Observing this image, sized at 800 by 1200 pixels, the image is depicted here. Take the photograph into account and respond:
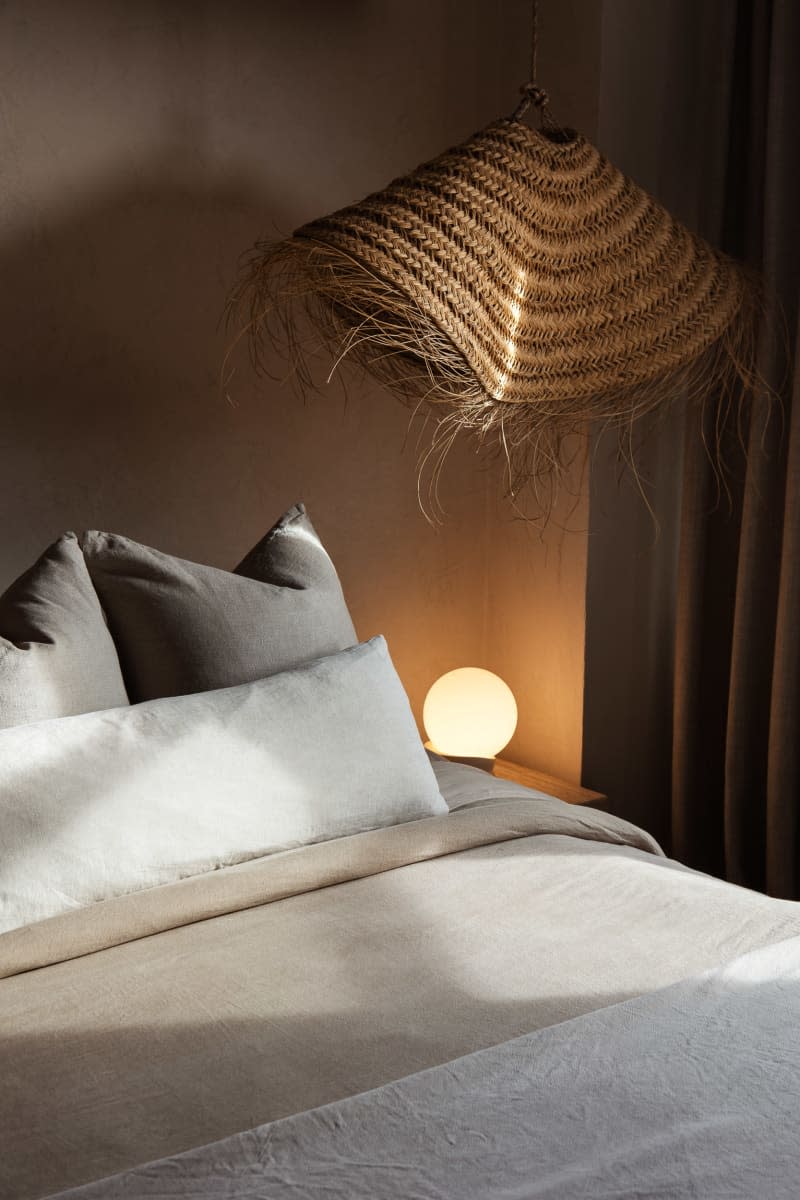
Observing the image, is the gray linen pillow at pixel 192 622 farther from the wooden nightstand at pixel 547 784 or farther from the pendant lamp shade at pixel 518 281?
the wooden nightstand at pixel 547 784

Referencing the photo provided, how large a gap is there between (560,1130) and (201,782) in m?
0.73

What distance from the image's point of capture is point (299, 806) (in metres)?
1.72

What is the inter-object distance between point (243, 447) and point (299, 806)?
113 centimetres

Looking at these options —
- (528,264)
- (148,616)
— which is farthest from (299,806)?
(528,264)

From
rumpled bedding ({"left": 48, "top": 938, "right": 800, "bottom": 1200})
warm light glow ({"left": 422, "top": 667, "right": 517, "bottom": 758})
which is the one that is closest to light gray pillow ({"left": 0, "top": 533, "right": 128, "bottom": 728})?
rumpled bedding ({"left": 48, "top": 938, "right": 800, "bottom": 1200})

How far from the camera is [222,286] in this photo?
8.34ft

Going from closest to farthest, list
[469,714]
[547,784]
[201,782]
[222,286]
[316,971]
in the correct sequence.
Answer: [316,971]
[201,782]
[222,286]
[469,714]
[547,784]

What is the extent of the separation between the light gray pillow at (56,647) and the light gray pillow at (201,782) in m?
0.08

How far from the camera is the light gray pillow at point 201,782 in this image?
152 centimetres

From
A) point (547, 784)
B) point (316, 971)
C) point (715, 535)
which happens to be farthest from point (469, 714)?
point (316, 971)

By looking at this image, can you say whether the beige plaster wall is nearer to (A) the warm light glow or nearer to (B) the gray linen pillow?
(A) the warm light glow

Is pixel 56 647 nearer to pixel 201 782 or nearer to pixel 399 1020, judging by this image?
pixel 201 782

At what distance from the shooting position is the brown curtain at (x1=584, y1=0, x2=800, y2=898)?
2.54 meters

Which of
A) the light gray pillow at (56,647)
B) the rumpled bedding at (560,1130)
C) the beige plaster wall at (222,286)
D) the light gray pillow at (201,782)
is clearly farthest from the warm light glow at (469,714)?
the rumpled bedding at (560,1130)
